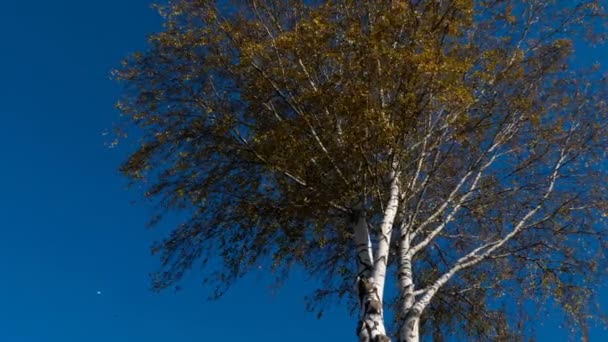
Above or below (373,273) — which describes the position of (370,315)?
below

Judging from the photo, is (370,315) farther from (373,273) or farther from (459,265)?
(459,265)

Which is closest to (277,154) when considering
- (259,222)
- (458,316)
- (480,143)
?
(259,222)

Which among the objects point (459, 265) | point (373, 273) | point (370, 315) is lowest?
point (370, 315)

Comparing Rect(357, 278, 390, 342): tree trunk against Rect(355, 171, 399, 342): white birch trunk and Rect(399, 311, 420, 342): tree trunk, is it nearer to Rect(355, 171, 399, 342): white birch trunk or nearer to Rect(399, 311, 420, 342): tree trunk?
Rect(355, 171, 399, 342): white birch trunk

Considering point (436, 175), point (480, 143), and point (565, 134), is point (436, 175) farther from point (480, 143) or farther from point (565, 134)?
point (565, 134)

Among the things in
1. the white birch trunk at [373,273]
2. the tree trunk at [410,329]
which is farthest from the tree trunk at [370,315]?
the tree trunk at [410,329]

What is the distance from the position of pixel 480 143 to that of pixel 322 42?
3.34 m

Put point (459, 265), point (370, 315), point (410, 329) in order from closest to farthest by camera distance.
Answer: point (370, 315) < point (410, 329) < point (459, 265)

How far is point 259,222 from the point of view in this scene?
1059 cm

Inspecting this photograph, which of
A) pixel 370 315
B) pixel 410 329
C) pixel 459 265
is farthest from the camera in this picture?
pixel 459 265

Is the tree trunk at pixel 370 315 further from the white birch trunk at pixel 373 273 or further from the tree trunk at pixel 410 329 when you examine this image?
the tree trunk at pixel 410 329

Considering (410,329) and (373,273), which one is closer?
(410,329)

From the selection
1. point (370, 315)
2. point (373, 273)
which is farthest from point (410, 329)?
point (373, 273)

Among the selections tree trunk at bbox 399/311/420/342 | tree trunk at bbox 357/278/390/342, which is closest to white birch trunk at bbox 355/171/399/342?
tree trunk at bbox 357/278/390/342
